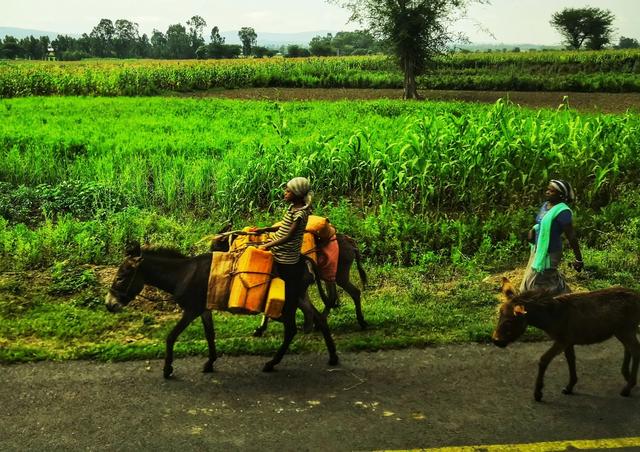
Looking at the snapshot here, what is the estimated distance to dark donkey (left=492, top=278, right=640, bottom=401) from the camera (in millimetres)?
4773

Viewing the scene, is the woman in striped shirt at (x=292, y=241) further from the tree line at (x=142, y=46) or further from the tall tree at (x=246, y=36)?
the tall tree at (x=246, y=36)

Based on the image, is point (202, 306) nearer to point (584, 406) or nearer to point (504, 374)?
point (504, 374)

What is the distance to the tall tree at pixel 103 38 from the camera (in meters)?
114

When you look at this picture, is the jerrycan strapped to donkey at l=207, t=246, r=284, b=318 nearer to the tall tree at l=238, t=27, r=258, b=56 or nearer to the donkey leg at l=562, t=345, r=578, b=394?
the donkey leg at l=562, t=345, r=578, b=394

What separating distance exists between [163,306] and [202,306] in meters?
A: 1.84

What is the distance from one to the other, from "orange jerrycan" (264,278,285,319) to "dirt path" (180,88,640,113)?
26748 millimetres

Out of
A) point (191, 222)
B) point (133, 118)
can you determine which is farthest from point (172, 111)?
point (191, 222)

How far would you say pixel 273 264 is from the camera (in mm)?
5277

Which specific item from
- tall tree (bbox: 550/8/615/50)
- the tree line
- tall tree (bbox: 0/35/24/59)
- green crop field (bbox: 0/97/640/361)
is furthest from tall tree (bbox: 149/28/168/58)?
green crop field (bbox: 0/97/640/361)

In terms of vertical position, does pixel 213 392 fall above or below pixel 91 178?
below

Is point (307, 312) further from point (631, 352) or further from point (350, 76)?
point (350, 76)

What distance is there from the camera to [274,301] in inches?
199

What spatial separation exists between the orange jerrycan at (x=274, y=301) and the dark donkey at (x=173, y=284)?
267 millimetres

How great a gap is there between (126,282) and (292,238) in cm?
152
